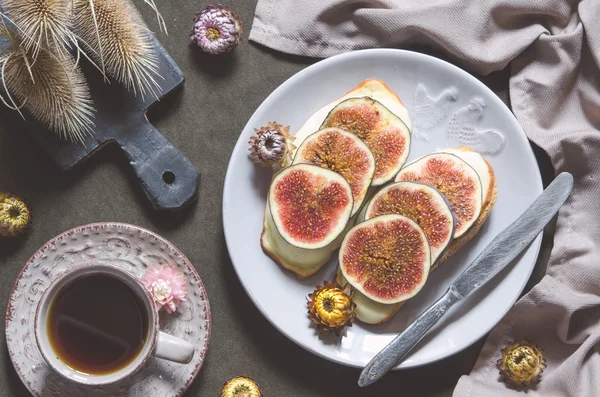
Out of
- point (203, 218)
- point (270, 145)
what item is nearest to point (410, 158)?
point (270, 145)

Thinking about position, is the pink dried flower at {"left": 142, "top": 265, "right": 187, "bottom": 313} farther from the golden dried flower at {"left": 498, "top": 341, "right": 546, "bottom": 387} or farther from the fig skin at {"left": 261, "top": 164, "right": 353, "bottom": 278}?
the golden dried flower at {"left": 498, "top": 341, "right": 546, "bottom": 387}

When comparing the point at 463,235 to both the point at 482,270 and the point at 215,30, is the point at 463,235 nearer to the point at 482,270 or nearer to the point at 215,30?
the point at 482,270

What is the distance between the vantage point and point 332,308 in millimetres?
1735

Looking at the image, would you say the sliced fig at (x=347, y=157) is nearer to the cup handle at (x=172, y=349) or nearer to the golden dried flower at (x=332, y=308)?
the golden dried flower at (x=332, y=308)

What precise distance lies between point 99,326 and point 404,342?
2.36 feet

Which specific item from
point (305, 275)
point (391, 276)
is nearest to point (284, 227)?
point (305, 275)

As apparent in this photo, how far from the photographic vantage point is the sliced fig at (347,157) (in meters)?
1.74

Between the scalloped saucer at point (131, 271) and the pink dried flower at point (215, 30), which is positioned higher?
the pink dried flower at point (215, 30)

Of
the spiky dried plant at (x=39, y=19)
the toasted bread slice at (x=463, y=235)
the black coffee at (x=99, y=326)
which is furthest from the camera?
the toasted bread slice at (x=463, y=235)

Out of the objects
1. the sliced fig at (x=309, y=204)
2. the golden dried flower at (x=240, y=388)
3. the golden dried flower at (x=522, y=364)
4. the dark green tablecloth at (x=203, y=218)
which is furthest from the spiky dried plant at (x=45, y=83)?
the golden dried flower at (x=522, y=364)

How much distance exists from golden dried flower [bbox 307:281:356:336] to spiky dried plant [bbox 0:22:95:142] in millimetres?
A: 690

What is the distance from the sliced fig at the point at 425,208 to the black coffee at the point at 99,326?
627 mm

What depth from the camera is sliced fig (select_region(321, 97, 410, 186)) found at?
5.82 ft

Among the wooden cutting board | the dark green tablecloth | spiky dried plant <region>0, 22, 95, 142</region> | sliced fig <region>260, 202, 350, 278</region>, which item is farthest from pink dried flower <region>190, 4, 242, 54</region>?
sliced fig <region>260, 202, 350, 278</region>
